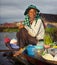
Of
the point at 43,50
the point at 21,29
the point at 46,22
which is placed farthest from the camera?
the point at 46,22

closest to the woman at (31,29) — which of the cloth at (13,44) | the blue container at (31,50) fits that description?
the blue container at (31,50)

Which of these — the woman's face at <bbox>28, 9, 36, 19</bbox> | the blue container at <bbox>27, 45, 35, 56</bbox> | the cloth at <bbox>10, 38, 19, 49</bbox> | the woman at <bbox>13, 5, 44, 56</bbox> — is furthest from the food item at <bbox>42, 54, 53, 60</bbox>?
the cloth at <bbox>10, 38, 19, 49</bbox>

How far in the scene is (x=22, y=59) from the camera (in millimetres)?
7000

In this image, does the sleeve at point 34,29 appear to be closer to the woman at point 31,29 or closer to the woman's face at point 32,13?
the woman at point 31,29

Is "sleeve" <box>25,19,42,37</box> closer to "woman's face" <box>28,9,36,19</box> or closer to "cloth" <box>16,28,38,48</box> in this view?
"cloth" <box>16,28,38,48</box>

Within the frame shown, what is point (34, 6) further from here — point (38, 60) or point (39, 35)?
point (38, 60)

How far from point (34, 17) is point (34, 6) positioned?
0.90 ft

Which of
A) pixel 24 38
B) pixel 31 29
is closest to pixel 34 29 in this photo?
pixel 31 29

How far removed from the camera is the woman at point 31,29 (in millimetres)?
6887

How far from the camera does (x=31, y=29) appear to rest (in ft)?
22.5

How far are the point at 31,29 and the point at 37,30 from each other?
135mm

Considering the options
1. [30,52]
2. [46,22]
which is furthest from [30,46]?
[46,22]

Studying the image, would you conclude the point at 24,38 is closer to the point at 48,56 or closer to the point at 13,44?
the point at 48,56

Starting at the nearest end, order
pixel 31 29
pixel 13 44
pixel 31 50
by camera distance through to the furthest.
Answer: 1. pixel 31 50
2. pixel 31 29
3. pixel 13 44
